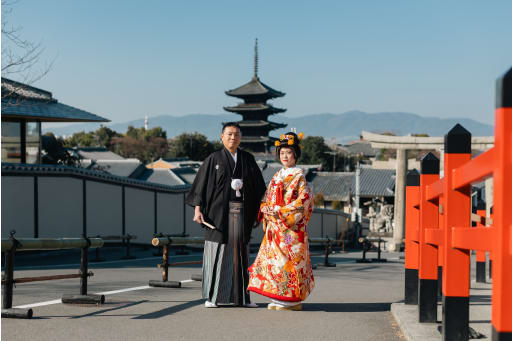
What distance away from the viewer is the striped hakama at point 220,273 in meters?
6.30

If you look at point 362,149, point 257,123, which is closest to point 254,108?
point 257,123

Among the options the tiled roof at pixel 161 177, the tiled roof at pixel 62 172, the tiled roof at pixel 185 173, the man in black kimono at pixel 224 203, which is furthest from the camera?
the tiled roof at pixel 185 173

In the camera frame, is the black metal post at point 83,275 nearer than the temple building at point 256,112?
Yes

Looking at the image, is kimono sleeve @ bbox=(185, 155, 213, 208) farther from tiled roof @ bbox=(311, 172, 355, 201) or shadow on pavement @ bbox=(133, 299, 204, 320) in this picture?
tiled roof @ bbox=(311, 172, 355, 201)

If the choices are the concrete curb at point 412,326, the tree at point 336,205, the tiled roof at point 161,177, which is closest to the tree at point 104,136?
the tree at point 336,205

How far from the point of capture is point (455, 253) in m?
3.73

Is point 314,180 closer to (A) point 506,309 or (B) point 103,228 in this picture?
(B) point 103,228

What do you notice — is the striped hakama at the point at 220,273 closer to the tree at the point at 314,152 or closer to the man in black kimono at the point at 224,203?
the man in black kimono at the point at 224,203

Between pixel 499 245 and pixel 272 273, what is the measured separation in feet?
12.8

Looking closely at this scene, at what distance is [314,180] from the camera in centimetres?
6912

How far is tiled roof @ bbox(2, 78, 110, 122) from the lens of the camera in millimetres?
16922

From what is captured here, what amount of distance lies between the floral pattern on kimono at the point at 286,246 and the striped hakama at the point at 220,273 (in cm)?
17

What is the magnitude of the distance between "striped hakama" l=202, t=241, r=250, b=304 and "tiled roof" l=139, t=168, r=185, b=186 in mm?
33061

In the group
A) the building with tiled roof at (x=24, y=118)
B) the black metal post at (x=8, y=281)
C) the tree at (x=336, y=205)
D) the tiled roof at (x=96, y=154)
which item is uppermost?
the tiled roof at (x=96, y=154)
